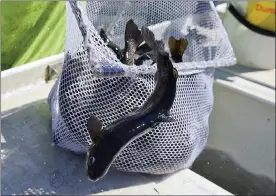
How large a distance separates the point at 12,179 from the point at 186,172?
1.93 feet

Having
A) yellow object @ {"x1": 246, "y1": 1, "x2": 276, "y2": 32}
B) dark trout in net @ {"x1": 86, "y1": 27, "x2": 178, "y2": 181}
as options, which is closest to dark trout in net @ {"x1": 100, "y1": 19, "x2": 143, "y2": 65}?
dark trout in net @ {"x1": 86, "y1": 27, "x2": 178, "y2": 181}

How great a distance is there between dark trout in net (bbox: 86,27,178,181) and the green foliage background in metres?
1.42

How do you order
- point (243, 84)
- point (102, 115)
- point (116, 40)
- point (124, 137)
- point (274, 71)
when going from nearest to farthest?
point (124, 137) < point (102, 115) < point (116, 40) < point (243, 84) < point (274, 71)

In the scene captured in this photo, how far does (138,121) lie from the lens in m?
0.55

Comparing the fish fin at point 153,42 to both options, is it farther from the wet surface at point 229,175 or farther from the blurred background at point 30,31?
the wet surface at point 229,175

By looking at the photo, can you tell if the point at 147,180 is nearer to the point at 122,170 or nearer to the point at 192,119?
the point at 122,170

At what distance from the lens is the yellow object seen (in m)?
2.29

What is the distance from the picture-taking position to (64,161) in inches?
60.0

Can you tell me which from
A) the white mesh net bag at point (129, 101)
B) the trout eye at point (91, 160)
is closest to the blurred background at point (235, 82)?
the white mesh net bag at point (129, 101)

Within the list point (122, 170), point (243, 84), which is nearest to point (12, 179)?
point (122, 170)

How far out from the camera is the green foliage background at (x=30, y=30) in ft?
6.22

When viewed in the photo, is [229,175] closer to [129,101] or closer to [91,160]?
[129,101]

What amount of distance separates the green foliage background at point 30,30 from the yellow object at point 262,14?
99 centimetres

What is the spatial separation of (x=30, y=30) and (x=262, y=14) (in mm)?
1189
